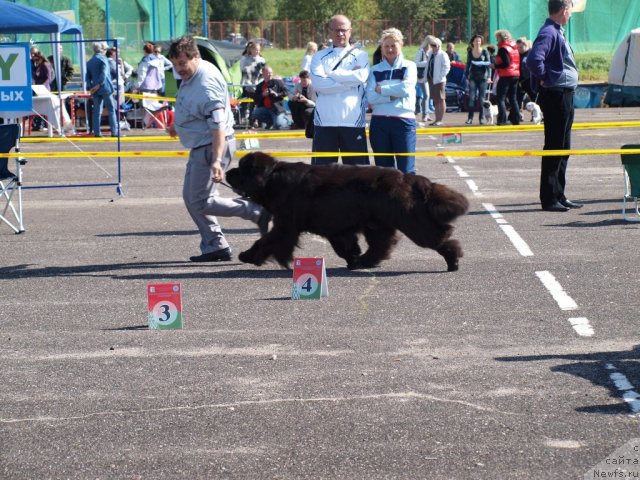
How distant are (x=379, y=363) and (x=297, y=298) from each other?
5.84ft

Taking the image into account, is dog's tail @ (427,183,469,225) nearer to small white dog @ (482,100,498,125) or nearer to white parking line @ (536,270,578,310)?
white parking line @ (536,270,578,310)

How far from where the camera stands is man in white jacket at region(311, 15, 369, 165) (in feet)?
32.9

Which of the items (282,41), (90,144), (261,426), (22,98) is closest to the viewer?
(261,426)

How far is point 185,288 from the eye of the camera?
830cm

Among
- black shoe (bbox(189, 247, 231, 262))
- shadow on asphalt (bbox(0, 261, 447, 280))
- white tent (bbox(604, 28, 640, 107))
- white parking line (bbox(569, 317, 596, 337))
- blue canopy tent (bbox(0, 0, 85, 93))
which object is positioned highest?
blue canopy tent (bbox(0, 0, 85, 93))

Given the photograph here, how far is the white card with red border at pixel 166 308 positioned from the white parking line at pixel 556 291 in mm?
2483

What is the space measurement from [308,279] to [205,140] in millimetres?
1890

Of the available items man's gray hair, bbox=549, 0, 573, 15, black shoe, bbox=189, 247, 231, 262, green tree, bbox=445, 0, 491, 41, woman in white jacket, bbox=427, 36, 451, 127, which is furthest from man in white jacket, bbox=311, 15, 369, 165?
green tree, bbox=445, 0, 491, 41

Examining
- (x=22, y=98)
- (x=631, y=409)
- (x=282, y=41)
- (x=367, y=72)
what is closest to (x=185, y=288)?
(x=367, y=72)

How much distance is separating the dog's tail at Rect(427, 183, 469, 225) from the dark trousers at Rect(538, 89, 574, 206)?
3366mm

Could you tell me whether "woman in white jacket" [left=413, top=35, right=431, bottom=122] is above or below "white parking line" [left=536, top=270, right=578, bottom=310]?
above

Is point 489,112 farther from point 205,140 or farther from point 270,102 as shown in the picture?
point 205,140

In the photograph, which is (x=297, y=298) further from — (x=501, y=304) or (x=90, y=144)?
(x=90, y=144)

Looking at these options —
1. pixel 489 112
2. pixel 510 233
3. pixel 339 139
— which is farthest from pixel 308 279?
pixel 489 112
